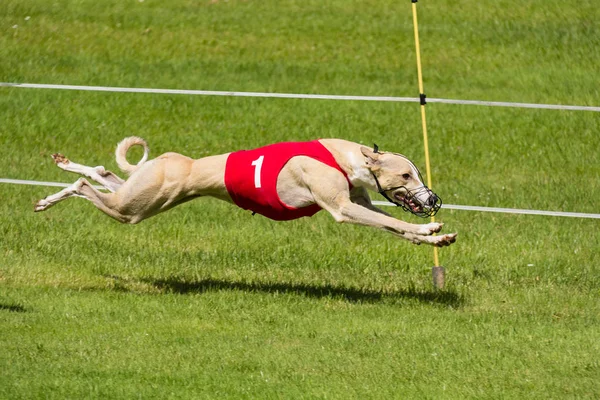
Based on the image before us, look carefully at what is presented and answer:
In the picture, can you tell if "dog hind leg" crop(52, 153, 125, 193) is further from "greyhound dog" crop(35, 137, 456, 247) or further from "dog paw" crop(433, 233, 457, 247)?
"dog paw" crop(433, 233, 457, 247)

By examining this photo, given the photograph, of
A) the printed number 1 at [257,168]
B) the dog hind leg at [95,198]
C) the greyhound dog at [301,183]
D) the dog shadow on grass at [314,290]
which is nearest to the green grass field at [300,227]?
the dog shadow on grass at [314,290]

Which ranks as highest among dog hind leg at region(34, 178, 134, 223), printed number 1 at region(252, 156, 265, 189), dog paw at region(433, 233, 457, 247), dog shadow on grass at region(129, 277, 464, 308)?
printed number 1 at region(252, 156, 265, 189)

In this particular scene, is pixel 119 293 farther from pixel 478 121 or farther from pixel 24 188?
pixel 478 121

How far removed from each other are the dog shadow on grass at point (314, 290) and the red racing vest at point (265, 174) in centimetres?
90

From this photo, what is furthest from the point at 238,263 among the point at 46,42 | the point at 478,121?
the point at 46,42

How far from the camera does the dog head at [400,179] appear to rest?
Answer: 883 centimetres

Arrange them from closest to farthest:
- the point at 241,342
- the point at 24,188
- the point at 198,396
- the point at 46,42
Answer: the point at 198,396 < the point at 241,342 < the point at 24,188 < the point at 46,42

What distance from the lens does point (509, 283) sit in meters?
10.1

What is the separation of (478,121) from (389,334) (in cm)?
754

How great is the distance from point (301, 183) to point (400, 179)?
31.5 inches

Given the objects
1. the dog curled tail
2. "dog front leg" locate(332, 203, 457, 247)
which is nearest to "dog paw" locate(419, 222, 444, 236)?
"dog front leg" locate(332, 203, 457, 247)

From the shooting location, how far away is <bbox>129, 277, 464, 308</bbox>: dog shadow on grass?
376 inches

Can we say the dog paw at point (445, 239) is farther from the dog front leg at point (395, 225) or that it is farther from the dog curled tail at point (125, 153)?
the dog curled tail at point (125, 153)

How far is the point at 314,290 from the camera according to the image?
32.2ft
